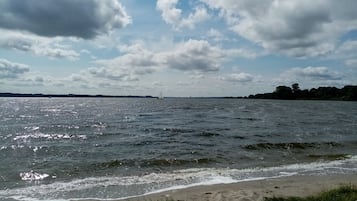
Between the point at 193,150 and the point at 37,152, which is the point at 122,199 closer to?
the point at 193,150

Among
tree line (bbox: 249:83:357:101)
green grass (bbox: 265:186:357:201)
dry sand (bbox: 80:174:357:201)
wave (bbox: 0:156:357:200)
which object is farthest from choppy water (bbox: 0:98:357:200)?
tree line (bbox: 249:83:357:101)

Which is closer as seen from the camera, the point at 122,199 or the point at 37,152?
the point at 122,199

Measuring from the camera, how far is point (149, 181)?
14039 millimetres

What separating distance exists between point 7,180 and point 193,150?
10261 millimetres

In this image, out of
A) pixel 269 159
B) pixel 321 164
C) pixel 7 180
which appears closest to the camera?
pixel 7 180

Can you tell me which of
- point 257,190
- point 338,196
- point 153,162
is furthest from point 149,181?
point 338,196

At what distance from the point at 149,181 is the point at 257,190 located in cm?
441

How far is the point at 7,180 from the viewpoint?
1477 centimetres

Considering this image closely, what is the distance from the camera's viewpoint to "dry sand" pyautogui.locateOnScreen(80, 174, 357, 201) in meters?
10.8

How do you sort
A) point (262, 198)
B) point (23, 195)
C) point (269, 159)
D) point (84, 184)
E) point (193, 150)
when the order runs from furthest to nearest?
point (193, 150), point (269, 159), point (84, 184), point (23, 195), point (262, 198)

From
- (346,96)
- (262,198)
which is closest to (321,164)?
(262,198)

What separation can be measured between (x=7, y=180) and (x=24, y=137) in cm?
1481

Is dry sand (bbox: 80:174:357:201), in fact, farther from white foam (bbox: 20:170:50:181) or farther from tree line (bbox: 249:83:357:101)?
tree line (bbox: 249:83:357:101)

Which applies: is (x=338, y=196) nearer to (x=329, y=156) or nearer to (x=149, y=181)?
(x=149, y=181)
